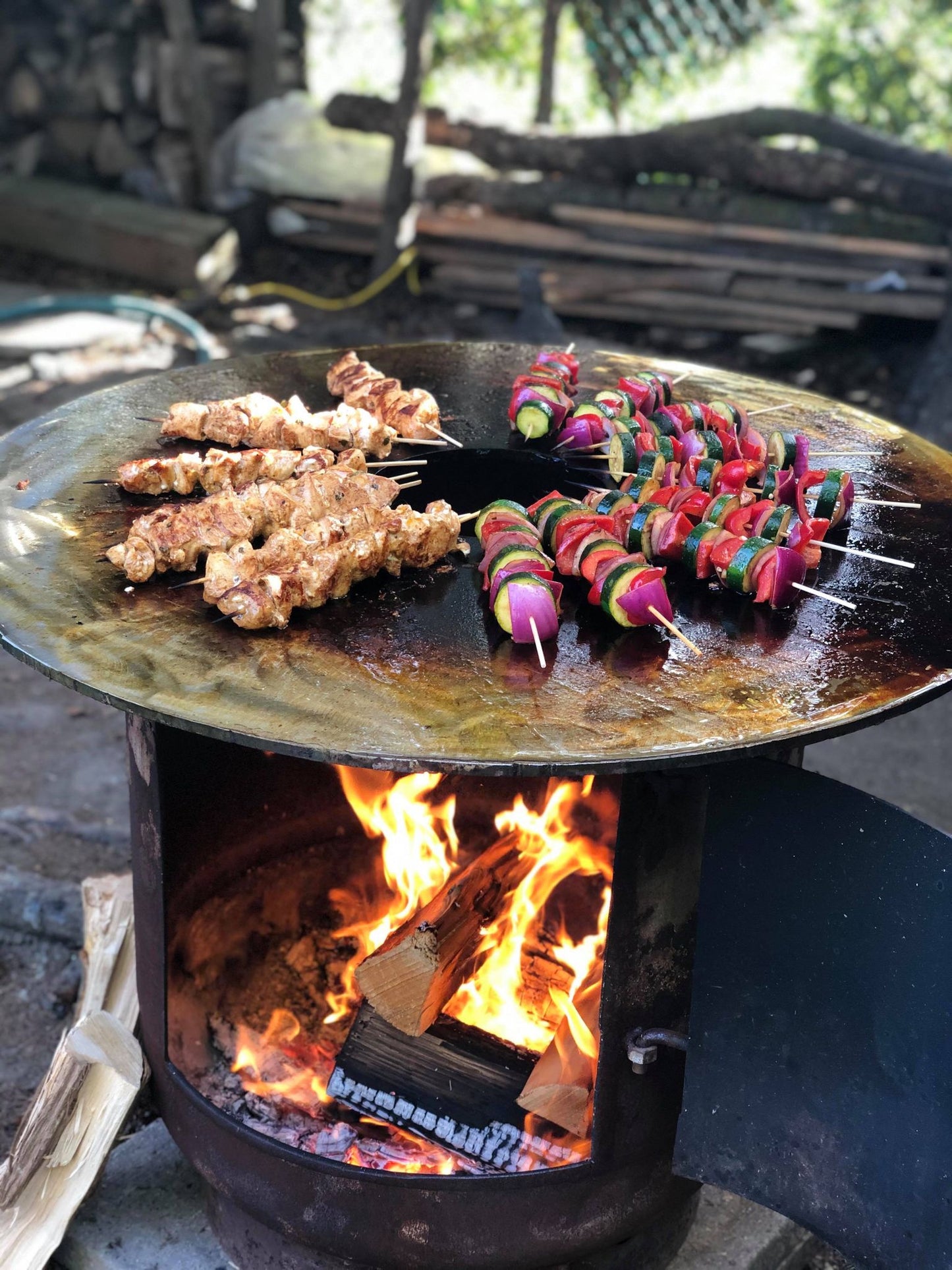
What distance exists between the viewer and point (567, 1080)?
9.19 ft

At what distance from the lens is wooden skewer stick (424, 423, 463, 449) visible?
3.29 m

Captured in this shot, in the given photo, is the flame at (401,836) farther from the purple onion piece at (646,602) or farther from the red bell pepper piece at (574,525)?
the purple onion piece at (646,602)

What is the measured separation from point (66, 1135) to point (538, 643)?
1.75m

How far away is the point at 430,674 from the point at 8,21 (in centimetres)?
1190

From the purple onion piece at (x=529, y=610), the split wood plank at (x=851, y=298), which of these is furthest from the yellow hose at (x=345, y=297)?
the purple onion piece at (x=529, y=610)

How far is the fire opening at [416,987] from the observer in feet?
9.35

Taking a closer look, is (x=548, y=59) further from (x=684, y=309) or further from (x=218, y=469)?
(x=218, y=469)

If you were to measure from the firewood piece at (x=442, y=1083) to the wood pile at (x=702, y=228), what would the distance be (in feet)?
27.0

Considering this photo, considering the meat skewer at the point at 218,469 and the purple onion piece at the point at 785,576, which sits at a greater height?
the purple onion piece at the point at 785,576

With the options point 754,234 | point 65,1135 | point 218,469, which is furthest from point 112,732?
point 754,234

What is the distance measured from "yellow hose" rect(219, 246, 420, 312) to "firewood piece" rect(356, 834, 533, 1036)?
8921 mm

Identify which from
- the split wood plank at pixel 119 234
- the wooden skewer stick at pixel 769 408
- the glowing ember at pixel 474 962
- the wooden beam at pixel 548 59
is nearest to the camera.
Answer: the glowing ember at pixel 474 962

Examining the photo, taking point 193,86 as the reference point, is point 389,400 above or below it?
above

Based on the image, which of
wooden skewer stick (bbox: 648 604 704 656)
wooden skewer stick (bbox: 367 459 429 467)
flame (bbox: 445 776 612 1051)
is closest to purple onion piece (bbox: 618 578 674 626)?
wooden skewer stick (bbox: 648 604 704 656)
